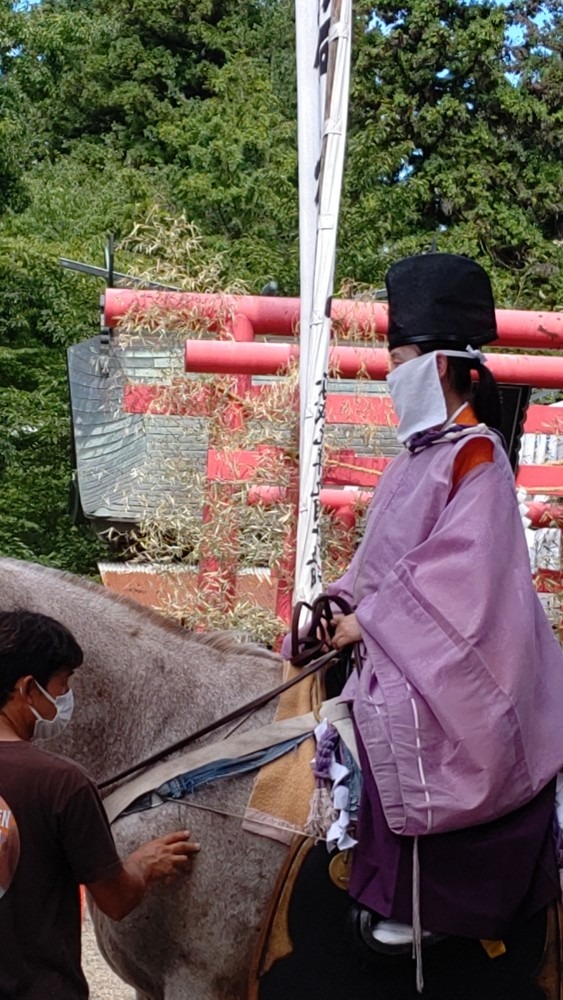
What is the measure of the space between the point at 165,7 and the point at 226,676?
27787mm

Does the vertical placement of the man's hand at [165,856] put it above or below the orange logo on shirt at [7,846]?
below

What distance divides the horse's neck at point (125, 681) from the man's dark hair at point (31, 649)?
0.86 feet

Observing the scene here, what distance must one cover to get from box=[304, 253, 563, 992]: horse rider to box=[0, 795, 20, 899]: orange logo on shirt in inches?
27.8

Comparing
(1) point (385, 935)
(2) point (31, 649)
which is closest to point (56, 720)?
(2) point (31, 649)

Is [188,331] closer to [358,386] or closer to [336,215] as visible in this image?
[358,386]

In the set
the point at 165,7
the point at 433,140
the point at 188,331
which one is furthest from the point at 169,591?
the point at 165,7

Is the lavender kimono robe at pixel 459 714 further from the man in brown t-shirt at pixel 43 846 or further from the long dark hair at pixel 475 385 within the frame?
the man in brown t-shirt at pixel 43 846

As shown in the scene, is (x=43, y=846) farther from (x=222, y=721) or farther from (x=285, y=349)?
(x=285, y=349)

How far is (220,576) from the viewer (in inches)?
200

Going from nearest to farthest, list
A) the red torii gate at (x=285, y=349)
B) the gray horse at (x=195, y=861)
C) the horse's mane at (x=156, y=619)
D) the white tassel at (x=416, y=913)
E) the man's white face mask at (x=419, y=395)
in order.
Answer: the white tassel at (x=416, y=913) < the gray horse at (x=195, y=861) < the man's white face mask at (x=419, y=395) < the horse's mane at (x=156, y=619) < the red torii gate at (x=285, y=349)

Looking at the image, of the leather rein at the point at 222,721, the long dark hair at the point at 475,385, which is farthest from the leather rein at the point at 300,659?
the long dark hair at the point at 475,385

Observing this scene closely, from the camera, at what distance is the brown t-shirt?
238cm

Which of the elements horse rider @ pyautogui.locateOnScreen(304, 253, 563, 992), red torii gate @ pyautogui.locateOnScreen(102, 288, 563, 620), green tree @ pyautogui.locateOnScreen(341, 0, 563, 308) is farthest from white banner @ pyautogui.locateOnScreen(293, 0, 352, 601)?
green tree @ pyautogui.locateOnScreen(341, 0, 563, 308)

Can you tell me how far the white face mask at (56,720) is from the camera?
8.43 ft
